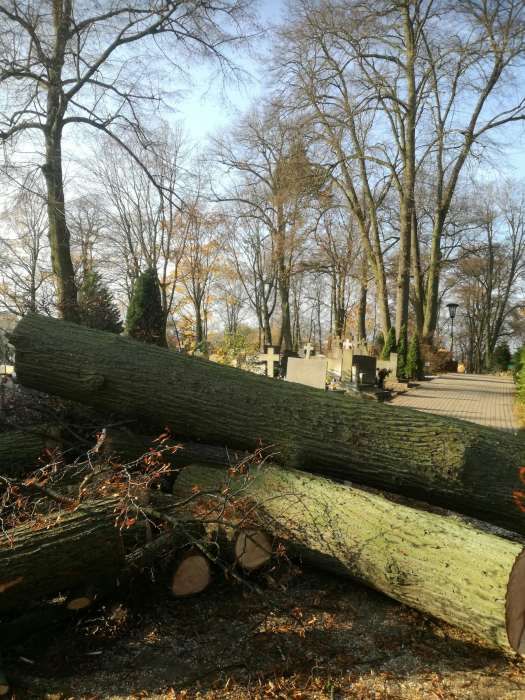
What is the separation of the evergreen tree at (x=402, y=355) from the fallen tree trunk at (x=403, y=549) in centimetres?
1683

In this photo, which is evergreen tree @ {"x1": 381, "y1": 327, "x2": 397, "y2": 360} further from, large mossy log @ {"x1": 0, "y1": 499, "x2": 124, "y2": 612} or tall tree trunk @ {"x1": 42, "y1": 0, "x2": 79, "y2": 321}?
large mossy log @ {"x1": 0, "y1": 499, "x2": 124, "y2": 612}

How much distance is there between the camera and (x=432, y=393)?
53.4 ft

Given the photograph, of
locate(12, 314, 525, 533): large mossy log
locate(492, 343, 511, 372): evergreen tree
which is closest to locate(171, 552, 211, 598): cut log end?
locate(12, 314, 525, 533): large mossy log

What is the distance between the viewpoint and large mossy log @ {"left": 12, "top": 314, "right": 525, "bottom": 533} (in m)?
3.88

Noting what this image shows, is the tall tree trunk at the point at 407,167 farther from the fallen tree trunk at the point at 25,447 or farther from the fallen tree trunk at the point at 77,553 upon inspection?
the fallen tree trunk at the point at 77,553

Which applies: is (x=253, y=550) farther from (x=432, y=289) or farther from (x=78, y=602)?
(x=432, y=289)

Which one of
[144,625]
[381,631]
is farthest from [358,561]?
[144,625]

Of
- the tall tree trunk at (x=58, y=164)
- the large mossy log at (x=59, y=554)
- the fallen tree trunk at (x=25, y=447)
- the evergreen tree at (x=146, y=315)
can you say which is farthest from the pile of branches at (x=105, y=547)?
the evergreen tree at (x=146, y=315)

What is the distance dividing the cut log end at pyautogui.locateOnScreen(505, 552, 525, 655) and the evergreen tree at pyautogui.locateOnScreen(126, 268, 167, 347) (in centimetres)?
947

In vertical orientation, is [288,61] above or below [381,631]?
above

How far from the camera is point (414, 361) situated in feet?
68.9

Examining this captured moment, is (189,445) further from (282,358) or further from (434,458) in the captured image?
(282,358)

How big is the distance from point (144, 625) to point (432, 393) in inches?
563

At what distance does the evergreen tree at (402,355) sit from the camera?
20.1 meters
